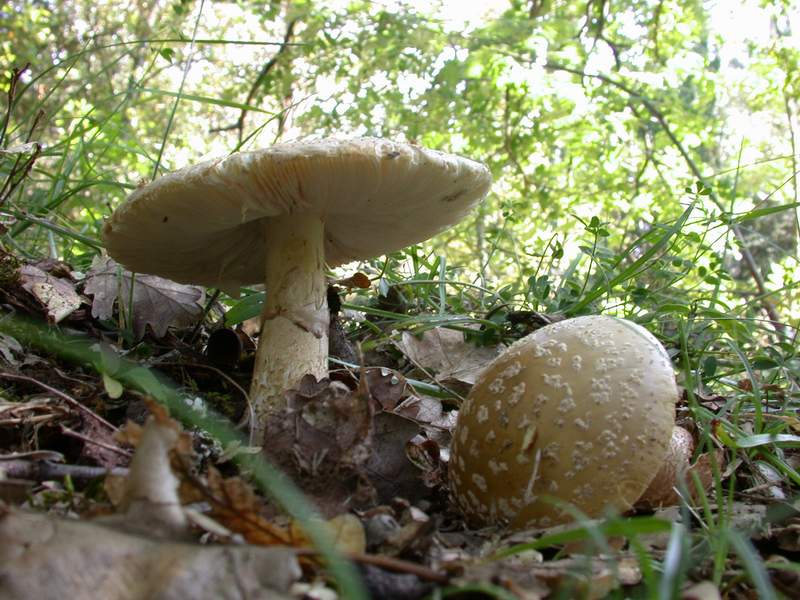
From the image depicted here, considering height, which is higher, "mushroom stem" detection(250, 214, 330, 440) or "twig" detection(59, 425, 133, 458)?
"mushroom stem" detection(250, 214, 330, 440)

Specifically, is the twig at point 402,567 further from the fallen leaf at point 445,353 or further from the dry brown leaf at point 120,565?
the fallen leaf at point 445,353

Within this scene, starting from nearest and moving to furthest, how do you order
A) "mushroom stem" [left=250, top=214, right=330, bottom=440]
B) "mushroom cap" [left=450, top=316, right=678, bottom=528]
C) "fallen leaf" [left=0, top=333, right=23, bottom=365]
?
"mushroom cap" [left=450, top=316, right=678, bottom=528], "fallen leaf" [left=0, top=333, right=23, bottom=365], "mushroom stem" [left=250, top=214, right=330, bottom=440]

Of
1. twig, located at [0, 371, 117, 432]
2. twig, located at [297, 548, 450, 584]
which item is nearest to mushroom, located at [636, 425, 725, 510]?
twig, located at [297, 548, 450, 584]

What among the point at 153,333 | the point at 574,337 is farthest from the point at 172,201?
the point at 574,337

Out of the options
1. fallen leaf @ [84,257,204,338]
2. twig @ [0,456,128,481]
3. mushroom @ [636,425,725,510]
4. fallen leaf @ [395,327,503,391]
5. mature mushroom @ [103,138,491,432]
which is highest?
mature mushroom @ [103,138,491,432]

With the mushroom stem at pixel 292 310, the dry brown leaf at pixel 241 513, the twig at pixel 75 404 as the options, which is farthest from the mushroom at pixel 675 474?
the twig at pixel 75 404

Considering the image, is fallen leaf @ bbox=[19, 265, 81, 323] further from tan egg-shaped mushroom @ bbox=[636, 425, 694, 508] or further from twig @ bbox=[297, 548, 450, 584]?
tan egg-shaped mushroom @ bbox=[636, 425, 694, 508]

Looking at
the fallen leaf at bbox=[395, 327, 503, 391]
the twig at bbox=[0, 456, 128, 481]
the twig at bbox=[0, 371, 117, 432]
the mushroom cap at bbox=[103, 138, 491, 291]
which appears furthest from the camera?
the fallen leaf at bbox=[395, 327, 503, 391]

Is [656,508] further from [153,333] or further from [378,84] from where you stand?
[378,84]
